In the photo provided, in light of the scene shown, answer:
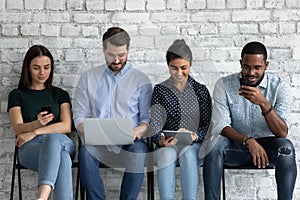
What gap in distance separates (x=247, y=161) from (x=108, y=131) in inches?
30.8

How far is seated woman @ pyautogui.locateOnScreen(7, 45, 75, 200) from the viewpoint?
10.7 feet

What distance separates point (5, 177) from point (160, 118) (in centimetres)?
112

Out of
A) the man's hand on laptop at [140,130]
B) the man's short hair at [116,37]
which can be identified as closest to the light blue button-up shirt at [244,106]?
the man's hand on laptop at [140,130]

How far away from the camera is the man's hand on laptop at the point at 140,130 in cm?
346

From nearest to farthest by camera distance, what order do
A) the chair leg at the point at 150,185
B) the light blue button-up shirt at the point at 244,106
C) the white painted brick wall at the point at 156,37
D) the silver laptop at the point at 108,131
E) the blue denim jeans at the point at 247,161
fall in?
the blue denim jeans at the point at 247,161 < the silver laptop at the point at 108,131 < the light blue button-up shirt at the point at 244,106 < the chair leg at the point at 150,185 < the white painted brick wall at the point at 156,37

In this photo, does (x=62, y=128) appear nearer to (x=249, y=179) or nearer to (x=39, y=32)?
(x=39, y=32)

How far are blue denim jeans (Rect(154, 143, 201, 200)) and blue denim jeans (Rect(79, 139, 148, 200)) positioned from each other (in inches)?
4.6

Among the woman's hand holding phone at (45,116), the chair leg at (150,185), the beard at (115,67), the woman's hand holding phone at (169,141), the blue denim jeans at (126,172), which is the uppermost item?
the beard at (115,67)

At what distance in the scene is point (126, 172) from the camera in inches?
133

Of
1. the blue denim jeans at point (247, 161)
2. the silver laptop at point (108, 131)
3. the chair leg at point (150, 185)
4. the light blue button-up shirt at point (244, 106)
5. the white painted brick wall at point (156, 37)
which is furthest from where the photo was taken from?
the white painted brick wall at point (156, 37)

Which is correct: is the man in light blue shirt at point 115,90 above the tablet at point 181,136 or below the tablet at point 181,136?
above

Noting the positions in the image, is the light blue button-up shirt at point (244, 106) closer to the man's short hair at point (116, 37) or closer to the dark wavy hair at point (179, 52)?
the dark wavy hair at point (179, 52)

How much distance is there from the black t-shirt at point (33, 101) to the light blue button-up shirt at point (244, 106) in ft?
3.05

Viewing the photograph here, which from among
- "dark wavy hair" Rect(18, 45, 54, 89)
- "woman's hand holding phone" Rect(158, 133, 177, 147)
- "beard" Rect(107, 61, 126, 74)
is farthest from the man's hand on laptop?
"dark wavy hair" Rect(18, 45, 54, 89)
